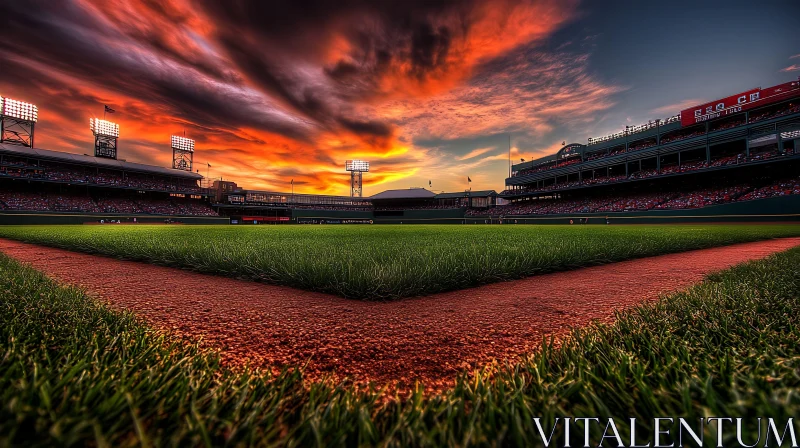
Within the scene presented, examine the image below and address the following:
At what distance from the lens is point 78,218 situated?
28.4 meters

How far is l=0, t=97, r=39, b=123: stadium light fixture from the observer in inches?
1325

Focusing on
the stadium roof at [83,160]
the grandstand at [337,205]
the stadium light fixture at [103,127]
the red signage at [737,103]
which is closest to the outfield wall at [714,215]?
the red signage at [737,103]

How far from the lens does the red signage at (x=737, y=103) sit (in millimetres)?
25609

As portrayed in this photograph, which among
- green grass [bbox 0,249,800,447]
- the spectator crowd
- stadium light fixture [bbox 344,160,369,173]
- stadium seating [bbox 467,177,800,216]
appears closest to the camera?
green grass [bbox 0,249,800,447]

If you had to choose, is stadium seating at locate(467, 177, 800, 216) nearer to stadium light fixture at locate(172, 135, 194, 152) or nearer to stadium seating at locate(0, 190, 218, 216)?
stadium seating at locate(0, 190, 218, 216)

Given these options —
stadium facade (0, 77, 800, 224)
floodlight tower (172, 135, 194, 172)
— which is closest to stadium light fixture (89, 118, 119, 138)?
stadium facade (0, 77, 800, 224)

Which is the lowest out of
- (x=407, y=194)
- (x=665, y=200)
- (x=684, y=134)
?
(x=665, y=200)

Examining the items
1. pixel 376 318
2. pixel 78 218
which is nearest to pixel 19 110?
pixel 78 218

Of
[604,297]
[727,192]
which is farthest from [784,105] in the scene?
[604,297]

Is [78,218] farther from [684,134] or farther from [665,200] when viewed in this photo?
[684,134]

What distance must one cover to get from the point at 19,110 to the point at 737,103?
256ft

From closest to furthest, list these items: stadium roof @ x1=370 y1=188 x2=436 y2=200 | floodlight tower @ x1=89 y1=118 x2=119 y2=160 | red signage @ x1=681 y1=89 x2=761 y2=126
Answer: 1. red signage @ x1=681 y1=89 x2=761 y2=126
2. floodlight tower @ x1=89 y1=118 x2=119 y2=160
3. stadium roof @ x1=370 y1=188 x2=436 y2=200

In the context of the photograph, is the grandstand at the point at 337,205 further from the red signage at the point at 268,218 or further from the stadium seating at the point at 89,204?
the stadium seating at the point at 89,204

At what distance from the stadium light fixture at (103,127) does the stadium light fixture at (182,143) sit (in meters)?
8.29
